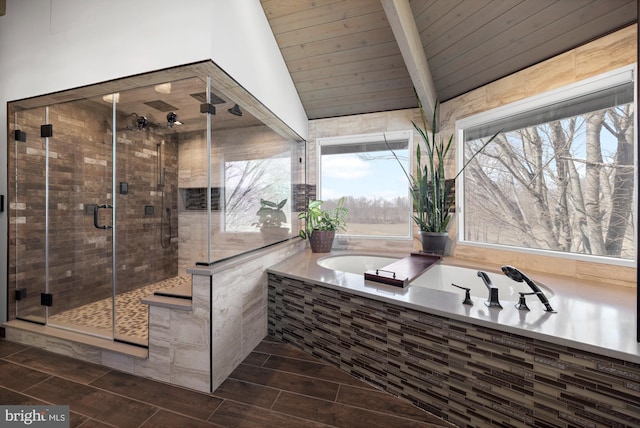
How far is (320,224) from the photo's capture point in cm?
320

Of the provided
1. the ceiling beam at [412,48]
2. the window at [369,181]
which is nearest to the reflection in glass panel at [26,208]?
the window at [369,181]

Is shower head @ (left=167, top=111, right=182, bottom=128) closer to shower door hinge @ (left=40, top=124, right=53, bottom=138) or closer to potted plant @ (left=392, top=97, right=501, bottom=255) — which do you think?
shower door hinge @ (left=40, top=124, right=53, bottom=138)

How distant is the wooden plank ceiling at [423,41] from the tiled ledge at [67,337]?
281 centimetres

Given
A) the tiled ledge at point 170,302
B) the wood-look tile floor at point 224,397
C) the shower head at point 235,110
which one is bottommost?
the wood-look tile floor at point 224,397

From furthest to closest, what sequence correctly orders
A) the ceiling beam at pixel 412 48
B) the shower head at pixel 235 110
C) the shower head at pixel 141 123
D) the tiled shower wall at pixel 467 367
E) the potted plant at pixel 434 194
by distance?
the potted plant at pixel 434 194
the shower head at pixel 141 123
the shower head at pixel 235 110
the ceiling beam at pixel 412 48
the tiled shower wall at pixel 467 367

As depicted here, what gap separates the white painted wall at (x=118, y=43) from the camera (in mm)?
1637

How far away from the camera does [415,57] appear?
2.27 metres

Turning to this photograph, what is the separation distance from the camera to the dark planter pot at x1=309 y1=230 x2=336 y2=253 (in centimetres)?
312

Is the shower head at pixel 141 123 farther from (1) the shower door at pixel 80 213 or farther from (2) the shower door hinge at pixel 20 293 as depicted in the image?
(2) the shower door hinge at pixel 20 293

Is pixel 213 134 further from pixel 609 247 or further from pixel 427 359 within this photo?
pixel 609 247

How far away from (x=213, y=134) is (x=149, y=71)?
1.65ft

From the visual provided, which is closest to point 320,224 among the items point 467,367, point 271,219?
point 271,219

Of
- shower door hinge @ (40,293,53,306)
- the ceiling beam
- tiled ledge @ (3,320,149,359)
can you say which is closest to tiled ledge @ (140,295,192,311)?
tiled ledge @ (3,320,149,359)

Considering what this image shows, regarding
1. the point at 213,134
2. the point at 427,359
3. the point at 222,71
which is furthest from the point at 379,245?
the point at 222,71
